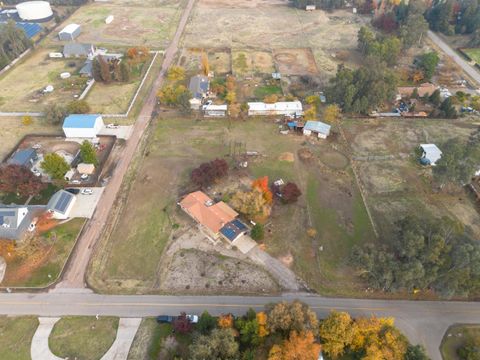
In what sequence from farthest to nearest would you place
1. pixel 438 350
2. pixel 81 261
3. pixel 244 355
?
1. pixel 81 261
2. pixel 438 350
3. pixel 244 355

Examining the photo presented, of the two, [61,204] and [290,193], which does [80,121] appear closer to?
[61,204]

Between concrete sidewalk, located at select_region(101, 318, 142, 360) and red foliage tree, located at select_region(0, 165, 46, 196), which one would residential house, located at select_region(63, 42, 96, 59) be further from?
concrete sidewalk, located at select_region(101, 318, 142, 360)

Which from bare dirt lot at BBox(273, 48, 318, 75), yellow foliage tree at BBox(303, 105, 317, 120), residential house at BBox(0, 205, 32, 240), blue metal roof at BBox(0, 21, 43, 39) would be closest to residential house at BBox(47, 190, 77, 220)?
residential house at BBox(0, 205, 32, 240)

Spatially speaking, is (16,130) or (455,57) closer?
(16,130)

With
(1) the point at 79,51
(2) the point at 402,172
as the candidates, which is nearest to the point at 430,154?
(2) the point at 402,172

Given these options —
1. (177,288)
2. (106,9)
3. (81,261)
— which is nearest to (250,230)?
(177,288)

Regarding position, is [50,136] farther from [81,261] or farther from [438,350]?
[438,350]
